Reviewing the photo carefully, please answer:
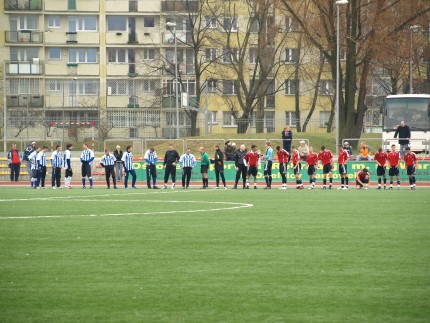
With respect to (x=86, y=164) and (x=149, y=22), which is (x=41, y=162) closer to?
(x=86, y=164)

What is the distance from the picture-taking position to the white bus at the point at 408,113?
56312 mm

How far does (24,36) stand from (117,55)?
8.56 m

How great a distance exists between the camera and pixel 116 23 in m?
94.4

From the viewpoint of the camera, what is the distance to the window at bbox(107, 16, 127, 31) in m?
94.2

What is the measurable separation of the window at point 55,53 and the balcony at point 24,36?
2.00m

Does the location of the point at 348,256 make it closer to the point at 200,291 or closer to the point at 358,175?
the point at 200,291

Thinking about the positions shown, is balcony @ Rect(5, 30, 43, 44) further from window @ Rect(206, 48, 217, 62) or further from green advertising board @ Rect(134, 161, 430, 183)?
green advertising board @ Rect(134, 161, 430, 183)

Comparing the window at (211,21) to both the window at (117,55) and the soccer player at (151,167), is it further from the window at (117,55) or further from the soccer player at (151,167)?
the soccer player at (151,167)

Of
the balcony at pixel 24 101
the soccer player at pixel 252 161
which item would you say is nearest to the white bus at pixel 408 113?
the soccer player at pixel 252 161

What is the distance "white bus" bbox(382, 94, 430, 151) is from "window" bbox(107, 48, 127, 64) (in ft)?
135

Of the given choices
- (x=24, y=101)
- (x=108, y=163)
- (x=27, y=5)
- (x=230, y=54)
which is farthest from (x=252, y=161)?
(x=27, y=5)

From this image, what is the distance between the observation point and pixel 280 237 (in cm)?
1867

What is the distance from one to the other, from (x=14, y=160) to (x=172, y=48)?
135ft

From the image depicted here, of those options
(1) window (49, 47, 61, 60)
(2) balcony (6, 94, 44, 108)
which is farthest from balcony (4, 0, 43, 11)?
(2) balcony (6, 94, 44, 108)
